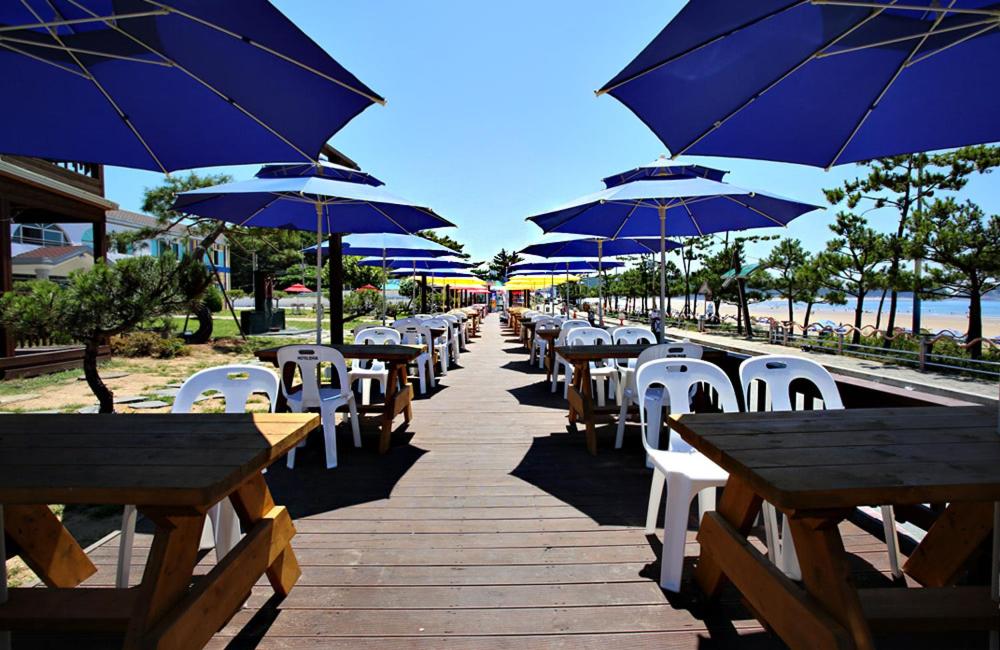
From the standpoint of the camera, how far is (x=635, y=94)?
2.70m

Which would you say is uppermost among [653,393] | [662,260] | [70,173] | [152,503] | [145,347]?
[70,173]

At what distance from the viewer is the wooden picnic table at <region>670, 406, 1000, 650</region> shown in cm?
138

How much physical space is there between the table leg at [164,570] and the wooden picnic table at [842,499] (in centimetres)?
163

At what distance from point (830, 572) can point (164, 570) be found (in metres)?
1.84

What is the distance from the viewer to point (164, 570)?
4.81ft

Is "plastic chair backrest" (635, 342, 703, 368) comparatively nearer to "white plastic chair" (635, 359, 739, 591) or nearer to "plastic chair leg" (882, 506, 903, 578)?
"white plastic chair" (635, 359, 739, 591)

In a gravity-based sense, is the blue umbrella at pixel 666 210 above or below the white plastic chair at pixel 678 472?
above

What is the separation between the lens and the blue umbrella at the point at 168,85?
2.21 m

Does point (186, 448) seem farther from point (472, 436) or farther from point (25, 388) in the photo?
point (25, 388)

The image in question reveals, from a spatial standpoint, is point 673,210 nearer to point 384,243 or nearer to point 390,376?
point 390,376

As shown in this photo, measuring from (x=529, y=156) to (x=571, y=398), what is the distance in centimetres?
1584

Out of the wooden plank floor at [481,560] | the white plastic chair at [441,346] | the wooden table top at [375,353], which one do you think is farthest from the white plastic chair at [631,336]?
the white plastic chair at [441,346]

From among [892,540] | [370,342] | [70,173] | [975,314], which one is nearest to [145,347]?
[70,173]

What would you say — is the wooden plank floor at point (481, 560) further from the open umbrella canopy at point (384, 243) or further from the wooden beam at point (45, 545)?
the open umbrella canopy at point (384, 243)
